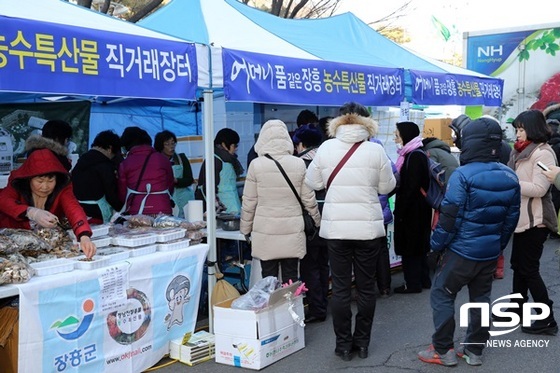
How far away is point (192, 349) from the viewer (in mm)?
4602

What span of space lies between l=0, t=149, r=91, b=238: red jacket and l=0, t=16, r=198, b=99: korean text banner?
1.92ft

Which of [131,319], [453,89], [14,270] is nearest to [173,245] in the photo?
[131,319]

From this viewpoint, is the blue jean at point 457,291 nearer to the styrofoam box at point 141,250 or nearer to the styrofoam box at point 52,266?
the styrofoam box at point 141,250

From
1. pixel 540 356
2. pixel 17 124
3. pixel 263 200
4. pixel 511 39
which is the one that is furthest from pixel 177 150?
pixel 511 39

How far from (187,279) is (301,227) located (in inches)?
39.4

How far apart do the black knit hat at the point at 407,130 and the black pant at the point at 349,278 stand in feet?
6.56

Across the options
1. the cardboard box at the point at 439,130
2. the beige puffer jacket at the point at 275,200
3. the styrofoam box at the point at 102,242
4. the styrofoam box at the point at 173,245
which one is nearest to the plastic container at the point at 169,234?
→ the styrofoam box at the point at 173,245

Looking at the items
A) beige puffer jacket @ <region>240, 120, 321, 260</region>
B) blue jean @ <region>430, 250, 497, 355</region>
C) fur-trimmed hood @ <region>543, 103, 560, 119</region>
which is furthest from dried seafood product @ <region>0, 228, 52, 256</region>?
fur-trimmed hood @ <region>543, 103, 560, 119</region>

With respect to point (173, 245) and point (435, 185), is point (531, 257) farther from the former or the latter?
point (173, 245)

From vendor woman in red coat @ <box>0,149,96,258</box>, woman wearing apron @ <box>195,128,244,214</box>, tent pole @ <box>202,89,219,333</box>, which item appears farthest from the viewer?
woman wearing apron @ <box>195,128,244,214</box>

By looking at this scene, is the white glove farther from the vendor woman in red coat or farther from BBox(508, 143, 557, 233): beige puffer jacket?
BBox(508, 143, 557, 233): beige puffer jacket

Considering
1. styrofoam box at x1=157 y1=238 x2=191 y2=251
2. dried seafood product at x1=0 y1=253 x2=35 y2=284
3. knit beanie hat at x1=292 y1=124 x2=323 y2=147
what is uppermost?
knit beanie hat at x1=292 y1=124 x2=323 y2=147

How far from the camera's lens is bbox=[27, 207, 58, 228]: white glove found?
404 centimetres

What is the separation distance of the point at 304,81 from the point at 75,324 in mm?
2858
